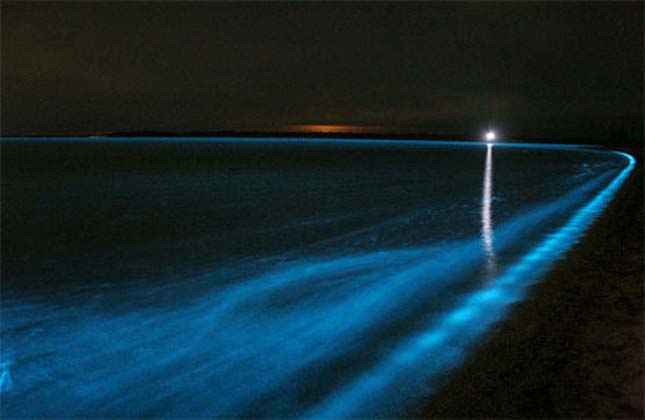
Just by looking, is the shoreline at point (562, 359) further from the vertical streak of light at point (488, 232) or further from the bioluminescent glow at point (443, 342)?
the vertical streak of light at point (488, 232)

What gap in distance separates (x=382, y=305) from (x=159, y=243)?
874 cm

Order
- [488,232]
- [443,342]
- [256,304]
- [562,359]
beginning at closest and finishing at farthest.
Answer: [562,359], [443,342], [256,304], [488,232]

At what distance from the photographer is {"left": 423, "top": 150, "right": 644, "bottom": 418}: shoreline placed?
14.6ft

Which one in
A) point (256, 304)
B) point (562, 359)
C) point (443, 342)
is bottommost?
point (256, 304)

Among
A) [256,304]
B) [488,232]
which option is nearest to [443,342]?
[256,304]

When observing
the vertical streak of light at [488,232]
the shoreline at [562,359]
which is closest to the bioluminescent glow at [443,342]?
the shoreline at [562,359]

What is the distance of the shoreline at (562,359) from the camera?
4.44 m

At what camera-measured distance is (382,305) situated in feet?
28.5

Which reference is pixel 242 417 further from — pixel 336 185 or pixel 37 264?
pixel 336 185

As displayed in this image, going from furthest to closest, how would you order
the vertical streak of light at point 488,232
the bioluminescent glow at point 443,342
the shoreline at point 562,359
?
the vertical streak of light at point 488,232, the bioluminescent glow at point 443,342, the shoreline at point 562,359

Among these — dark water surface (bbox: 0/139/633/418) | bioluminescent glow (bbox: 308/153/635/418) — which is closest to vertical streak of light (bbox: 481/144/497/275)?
dark water surface (bbox: 0/139/633/418)

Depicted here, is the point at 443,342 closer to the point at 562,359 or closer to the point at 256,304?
the point at 562,359

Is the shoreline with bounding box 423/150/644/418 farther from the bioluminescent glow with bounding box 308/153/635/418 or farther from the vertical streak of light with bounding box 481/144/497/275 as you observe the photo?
the vertical streak of light with bounding box 481/144/497/275

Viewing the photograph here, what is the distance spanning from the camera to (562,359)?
17.4 feet
